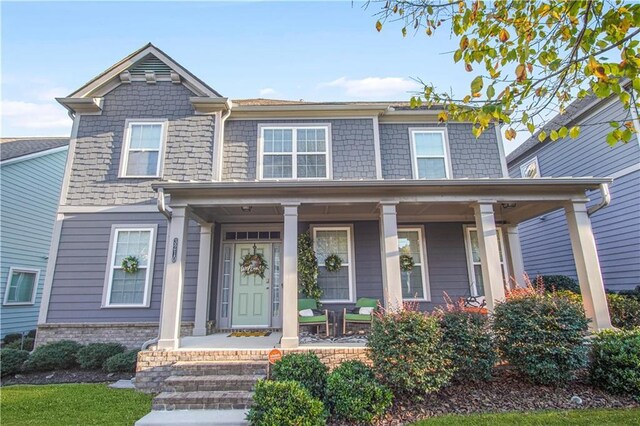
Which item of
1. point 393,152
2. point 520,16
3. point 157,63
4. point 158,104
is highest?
point 157,63

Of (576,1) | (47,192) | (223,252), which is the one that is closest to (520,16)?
(576,1)

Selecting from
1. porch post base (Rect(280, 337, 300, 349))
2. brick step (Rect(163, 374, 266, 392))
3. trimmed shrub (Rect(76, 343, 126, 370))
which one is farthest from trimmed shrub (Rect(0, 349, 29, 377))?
porch post base (Rect(280, 337, 300, 349))

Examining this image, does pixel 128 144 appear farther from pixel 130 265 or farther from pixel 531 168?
pixel 531 168

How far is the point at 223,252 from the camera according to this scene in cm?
848

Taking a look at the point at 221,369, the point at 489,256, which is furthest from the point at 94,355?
the point at 489,256

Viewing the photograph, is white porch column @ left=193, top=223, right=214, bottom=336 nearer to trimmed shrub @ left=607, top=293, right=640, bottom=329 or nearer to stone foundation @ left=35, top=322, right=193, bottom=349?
stone foundation @ left=35, top=322, right=193, bottom=349

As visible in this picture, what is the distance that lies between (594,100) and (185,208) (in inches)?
434

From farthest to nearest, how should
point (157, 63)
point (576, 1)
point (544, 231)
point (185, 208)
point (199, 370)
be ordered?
point (544, 231) < point (157, 63) < point (185, 208) < point (199, 370) < point (576, 1)

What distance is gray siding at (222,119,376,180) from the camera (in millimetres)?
8758

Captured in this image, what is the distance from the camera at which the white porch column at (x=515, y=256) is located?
8.34m

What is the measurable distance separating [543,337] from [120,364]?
7.43 meters

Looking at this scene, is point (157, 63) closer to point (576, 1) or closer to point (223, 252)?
point (223, 252)

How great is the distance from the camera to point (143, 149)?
8555 mm

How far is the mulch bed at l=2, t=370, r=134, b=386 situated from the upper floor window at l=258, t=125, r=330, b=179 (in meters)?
5.35
